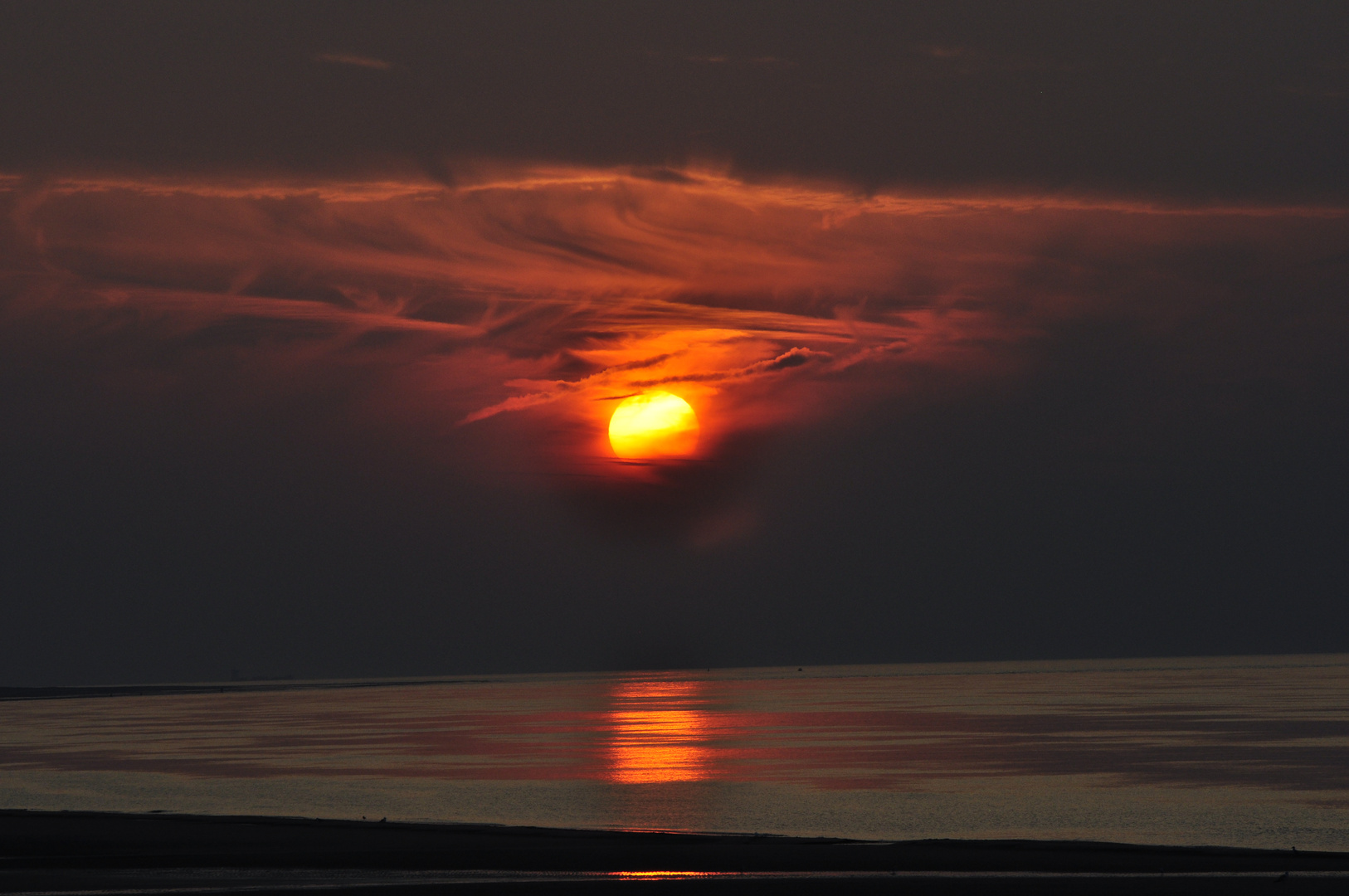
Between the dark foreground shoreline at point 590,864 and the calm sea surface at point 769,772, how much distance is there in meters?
7.70

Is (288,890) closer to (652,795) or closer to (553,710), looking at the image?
(652,795)

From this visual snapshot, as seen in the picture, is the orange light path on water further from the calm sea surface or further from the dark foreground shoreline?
the dark foreground shoreline

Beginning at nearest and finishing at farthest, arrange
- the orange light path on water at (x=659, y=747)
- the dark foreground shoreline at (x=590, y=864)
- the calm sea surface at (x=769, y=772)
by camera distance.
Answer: the dark foreground shoreline at (x=590, y=864) → the calm sea surface at (x=769, y=772) → the orange light path on water at (x=659, y=747)

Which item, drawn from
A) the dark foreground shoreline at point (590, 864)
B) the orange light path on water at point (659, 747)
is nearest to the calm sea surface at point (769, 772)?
the orange light path on water at point (659, 747)

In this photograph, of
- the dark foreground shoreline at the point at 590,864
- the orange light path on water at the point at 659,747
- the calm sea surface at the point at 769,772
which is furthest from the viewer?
the orange light path on water at the point at 659,747

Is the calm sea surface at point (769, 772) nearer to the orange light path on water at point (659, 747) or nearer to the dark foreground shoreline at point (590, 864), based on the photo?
the orange light path on water at point (659, 747)

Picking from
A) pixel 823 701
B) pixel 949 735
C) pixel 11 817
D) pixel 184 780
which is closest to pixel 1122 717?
pixel 949 735

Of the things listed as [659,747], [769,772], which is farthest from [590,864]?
[659,747]

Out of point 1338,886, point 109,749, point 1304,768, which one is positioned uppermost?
point 109,749

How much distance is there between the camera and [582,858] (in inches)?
1020

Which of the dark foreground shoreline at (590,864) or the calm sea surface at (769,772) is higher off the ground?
the calm sea surface at (769,772)

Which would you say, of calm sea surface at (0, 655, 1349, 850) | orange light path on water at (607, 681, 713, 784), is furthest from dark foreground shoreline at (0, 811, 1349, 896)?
orange light path on water at (607, 681, 713, 784)

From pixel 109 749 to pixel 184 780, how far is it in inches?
1018

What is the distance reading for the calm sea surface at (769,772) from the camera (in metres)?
37.7
